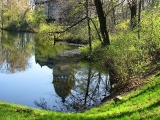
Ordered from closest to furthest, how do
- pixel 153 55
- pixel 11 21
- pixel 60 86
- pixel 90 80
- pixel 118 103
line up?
pixel 118 103, pixel 153 55, pixel 60 86, pixel 90 80, pixel 11 21

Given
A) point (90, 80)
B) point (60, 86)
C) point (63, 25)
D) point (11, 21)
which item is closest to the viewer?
point (60, 86)

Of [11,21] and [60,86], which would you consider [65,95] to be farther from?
[11,21]

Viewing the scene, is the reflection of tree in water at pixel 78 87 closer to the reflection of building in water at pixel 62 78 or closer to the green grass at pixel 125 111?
the reflection of building in water at pixel 62 78

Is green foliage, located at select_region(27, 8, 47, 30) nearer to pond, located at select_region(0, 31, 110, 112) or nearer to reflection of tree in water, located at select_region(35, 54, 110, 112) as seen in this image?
pond, located at select_region(0, 31, 110, 112)

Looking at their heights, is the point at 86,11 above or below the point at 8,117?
above

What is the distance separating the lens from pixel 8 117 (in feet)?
32.3

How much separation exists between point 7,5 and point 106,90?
88.0 metres

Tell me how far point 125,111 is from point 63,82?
14218mm

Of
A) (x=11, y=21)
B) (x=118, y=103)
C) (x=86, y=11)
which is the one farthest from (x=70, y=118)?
(x=11, y=21)

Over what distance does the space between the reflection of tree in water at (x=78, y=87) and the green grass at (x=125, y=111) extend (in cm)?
478

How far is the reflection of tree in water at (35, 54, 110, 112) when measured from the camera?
56.9 feet

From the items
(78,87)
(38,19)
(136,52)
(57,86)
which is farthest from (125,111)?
(38,19)

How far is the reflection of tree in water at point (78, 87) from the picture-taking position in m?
17.3

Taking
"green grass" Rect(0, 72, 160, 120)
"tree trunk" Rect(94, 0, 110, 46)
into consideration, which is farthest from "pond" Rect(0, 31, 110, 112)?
"green grass" Rect(0, 72, 160, 120)
